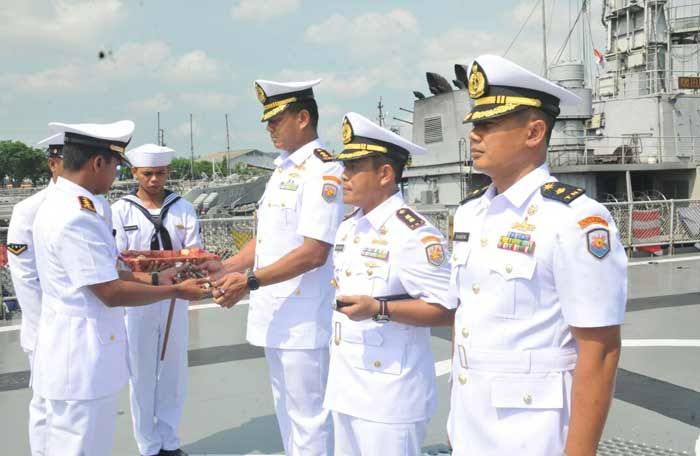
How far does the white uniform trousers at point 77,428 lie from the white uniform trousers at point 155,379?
119 centimetres

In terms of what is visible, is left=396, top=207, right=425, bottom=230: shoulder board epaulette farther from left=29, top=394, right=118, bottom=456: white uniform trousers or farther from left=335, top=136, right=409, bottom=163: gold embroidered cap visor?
A: left=29, top=394, right=118, bottom=456: white uniform trousers

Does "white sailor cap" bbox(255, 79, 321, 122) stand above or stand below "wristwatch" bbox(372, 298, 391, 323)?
above

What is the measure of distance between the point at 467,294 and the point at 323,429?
1.53m

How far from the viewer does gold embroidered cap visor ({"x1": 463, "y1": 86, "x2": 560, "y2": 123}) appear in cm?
183

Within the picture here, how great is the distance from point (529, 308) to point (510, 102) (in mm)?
617

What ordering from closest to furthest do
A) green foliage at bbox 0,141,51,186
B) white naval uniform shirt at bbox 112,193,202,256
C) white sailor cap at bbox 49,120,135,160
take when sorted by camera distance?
white sailor cap at bbox 49,120,135,160
white naval uniform shirt at bbox 112,193,202,256
green foliage at bbox 0,141,51,186

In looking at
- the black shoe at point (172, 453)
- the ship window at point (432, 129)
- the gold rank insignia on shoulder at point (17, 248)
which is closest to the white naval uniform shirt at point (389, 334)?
the black shoe at point (172, 453)

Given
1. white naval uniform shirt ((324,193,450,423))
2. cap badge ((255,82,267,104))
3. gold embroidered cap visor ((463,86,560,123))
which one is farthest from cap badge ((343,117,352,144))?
gold embroidered cap visor ((463,86,560,123))

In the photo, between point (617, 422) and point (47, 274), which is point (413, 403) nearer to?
point (47, 274)

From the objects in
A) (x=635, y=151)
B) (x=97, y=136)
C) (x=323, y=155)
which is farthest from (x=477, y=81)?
(x=635, y=151)

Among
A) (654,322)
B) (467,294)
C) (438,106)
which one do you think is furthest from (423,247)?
(438,106)

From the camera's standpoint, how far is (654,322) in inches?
287

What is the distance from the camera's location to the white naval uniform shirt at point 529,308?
165 centimetres

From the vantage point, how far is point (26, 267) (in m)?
3.79
